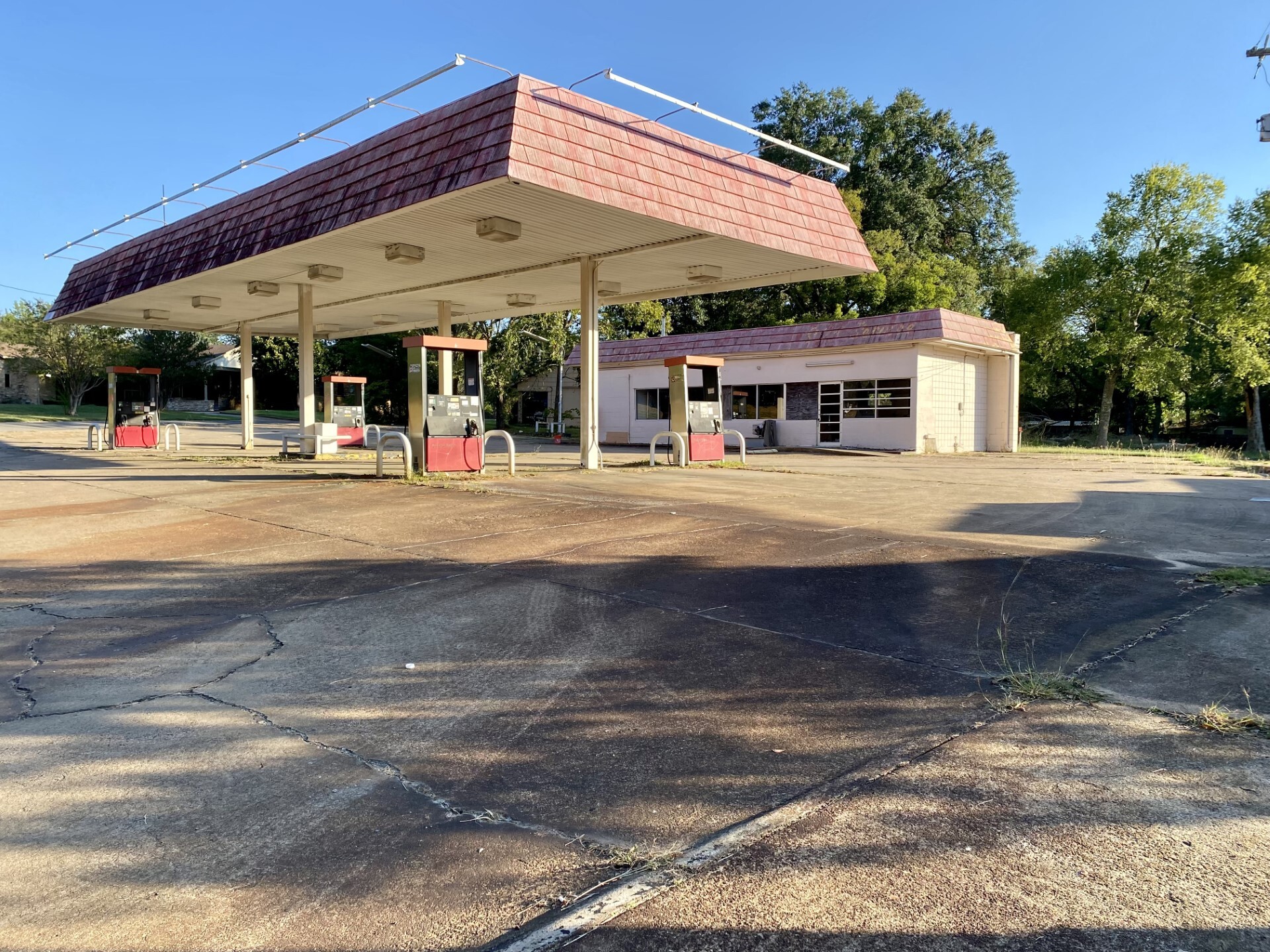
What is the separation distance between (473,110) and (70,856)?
11.5m

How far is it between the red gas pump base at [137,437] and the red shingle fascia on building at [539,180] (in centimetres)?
782

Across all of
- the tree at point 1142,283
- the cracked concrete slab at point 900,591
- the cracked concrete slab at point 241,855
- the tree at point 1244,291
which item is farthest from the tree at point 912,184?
the cracked concrete slab at point 241,855

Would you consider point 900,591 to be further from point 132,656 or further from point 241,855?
point 132,656

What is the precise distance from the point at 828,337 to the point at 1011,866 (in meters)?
27.2

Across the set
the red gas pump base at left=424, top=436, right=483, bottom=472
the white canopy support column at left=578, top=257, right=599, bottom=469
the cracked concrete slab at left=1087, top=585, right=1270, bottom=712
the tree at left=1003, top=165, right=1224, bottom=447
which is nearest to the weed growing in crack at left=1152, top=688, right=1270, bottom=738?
the cracked concrete slab at left=1087, top=585, right=1270, bottom=712

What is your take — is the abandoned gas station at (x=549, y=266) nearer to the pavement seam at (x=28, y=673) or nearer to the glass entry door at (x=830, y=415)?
the glass entry door at (x=830, y=415)

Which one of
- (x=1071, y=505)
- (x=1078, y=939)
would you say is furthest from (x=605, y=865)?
(x=1071, y=505)

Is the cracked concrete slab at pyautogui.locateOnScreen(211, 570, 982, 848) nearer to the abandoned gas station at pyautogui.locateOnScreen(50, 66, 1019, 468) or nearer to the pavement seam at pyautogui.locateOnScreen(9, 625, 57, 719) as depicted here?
the pavement seam at pyautogui.locateOnScreen(9, 625, 57, 719)

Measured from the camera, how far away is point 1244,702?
12.5ft

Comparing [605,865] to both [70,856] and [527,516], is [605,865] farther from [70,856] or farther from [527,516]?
[527,516]

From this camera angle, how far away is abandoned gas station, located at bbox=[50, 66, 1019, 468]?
40.3 ft

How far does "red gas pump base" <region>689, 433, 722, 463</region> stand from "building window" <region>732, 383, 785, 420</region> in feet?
37.4

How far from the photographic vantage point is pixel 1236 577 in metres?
6.35

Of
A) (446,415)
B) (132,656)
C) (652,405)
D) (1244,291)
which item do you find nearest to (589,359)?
(446,415)
